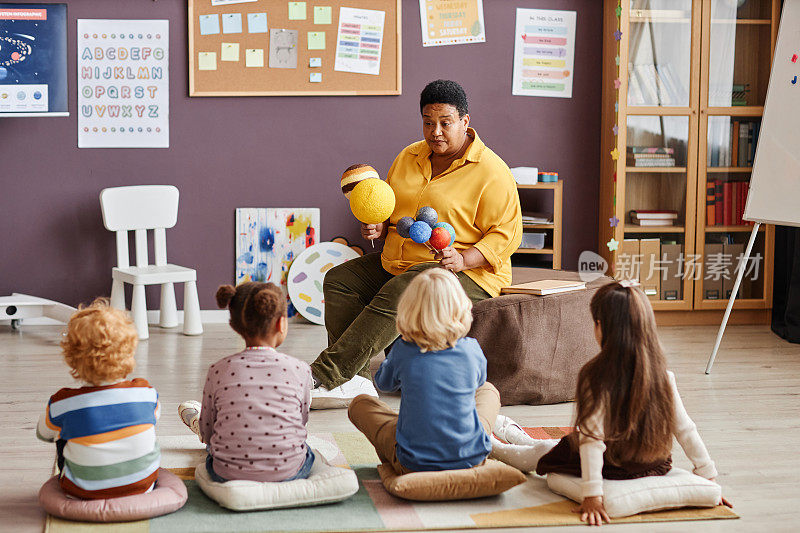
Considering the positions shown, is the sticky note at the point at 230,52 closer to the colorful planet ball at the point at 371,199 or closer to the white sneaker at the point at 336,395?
the colorful planet ball at the point at 371,199

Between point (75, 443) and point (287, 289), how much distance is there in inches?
102

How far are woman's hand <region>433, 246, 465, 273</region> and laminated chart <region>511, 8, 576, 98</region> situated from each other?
183cm

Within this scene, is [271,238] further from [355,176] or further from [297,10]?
[355,176]

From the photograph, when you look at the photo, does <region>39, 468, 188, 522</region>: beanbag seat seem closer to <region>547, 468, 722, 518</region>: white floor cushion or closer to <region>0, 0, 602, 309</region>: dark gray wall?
<region>547, 468, 722, 518</region>: white floor cushion

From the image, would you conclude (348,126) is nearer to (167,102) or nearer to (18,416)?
(167,102)

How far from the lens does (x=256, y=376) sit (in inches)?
80.5

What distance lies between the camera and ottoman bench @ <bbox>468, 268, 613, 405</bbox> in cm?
301

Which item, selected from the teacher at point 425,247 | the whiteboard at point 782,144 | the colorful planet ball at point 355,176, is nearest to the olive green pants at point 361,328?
the teacher at point 425,247

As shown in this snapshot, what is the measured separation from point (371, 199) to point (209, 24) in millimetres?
1816

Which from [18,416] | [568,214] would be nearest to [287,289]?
[568,214]

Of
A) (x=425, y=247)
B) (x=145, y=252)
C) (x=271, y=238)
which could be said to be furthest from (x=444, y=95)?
(x=145, y=252)

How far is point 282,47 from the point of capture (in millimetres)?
4375

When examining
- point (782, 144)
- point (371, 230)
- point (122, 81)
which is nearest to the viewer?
point (371, 230)

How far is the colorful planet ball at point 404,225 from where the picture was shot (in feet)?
9.73
